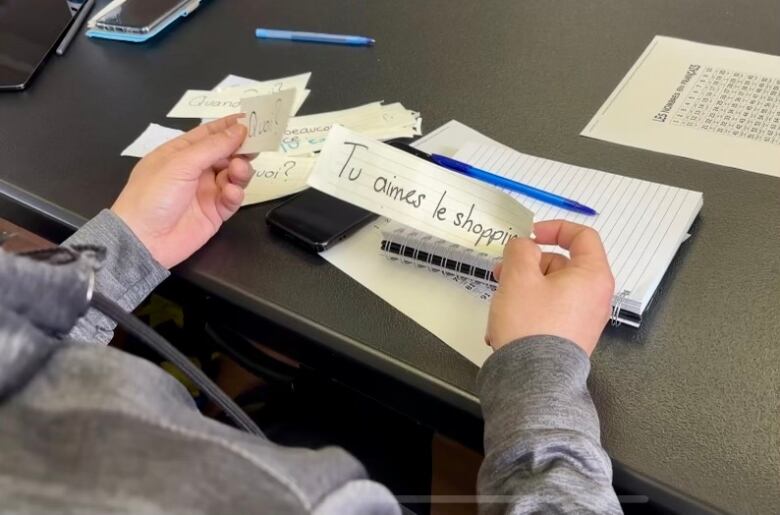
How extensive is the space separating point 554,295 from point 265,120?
0.32 meters

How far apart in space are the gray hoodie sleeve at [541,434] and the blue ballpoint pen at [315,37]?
535 millimetres

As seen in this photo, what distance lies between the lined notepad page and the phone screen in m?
0.50

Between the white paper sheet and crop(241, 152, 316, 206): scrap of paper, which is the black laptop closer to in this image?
crop(241, 152, 316, 206): scrap of paper

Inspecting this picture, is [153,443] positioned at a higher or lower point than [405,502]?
higher

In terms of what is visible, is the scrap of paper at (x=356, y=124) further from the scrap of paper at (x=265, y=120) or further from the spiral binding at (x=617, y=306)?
the spiral binding at (x=617, y=306)

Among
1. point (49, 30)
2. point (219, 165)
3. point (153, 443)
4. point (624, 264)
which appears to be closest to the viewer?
point (153, 443)

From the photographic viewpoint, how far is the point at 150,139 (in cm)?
82

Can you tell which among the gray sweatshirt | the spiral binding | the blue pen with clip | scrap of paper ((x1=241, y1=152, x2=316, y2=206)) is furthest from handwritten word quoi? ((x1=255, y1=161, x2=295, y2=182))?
the gray sweatshirt

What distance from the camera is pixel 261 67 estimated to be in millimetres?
925

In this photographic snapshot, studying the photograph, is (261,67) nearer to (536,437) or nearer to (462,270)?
(462,270)

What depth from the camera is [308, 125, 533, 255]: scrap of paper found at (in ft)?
1.97

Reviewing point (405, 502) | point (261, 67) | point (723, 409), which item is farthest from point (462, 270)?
point (261, 67)

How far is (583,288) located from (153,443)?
359 millimetres

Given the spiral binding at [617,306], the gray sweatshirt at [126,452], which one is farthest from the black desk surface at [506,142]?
the gray sweatshirt at [126,452]
